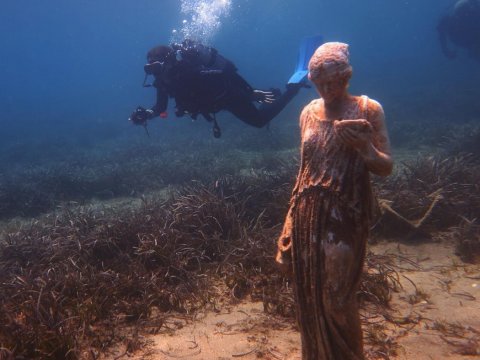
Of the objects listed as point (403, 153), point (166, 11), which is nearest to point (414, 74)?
point (403, 153)

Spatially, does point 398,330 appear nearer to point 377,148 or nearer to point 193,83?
point 377,148

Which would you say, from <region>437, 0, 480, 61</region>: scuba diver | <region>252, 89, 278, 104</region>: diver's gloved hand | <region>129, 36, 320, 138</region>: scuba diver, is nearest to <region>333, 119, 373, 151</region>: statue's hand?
<region>129, 36, 320, 138</region>: scuba diver

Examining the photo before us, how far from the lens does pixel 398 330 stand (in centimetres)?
368

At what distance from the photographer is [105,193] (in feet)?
37.9

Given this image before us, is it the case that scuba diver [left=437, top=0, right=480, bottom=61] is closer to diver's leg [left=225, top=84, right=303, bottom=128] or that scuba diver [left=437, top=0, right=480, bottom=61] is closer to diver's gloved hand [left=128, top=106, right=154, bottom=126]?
diver's leg [left=225, top=84, right=303, bottom=128]

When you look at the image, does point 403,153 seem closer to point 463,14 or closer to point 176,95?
point 176,95

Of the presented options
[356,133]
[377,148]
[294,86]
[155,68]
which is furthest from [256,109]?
[356,133]

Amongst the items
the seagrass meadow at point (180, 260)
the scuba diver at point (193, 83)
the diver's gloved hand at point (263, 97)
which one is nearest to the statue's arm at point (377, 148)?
the seagrass meadow at point (180, 260)

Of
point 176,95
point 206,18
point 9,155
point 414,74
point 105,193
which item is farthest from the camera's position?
point 206,18

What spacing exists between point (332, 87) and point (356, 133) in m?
0.37

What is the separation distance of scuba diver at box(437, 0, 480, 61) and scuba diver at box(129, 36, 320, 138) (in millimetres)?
14373

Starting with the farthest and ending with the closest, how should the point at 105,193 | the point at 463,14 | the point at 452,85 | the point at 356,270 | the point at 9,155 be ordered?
the point at 452,85 → the point at 9,155 → the point at 463,14 → the point at 105,193 → the point at 356,270

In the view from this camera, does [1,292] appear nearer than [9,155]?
Yes

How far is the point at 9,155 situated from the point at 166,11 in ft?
215
